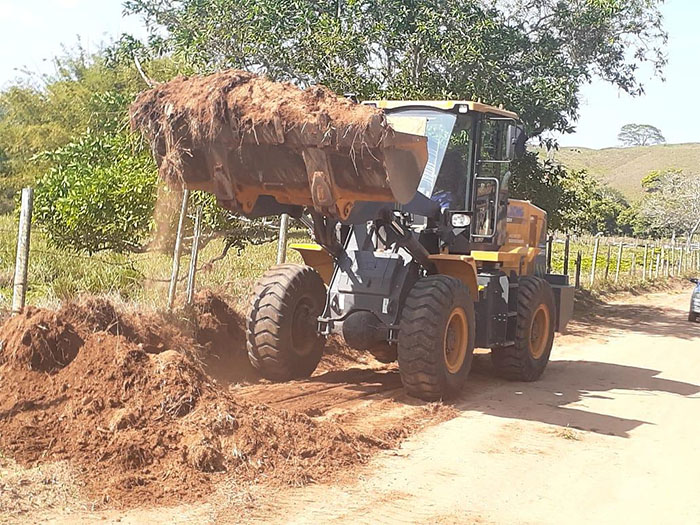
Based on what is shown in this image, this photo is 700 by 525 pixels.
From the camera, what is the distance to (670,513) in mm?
5844

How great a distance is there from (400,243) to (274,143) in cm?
207

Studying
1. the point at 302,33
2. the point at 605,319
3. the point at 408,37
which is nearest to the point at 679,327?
the point at 605,319

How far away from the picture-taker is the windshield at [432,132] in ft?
31.2

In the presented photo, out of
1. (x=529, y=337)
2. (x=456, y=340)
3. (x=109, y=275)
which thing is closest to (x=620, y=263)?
(x=529, y=337)

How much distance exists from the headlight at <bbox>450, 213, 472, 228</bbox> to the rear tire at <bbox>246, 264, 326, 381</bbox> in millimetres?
1659

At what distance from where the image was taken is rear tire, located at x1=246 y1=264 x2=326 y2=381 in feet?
29.1

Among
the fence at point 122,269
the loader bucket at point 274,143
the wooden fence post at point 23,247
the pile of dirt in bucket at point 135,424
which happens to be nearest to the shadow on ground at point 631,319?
the fence at point 122,269

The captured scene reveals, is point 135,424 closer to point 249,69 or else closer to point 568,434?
point 568,434

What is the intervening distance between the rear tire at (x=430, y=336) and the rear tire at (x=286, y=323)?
4.24 ft

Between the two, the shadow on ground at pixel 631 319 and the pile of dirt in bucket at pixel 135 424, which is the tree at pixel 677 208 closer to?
the shadow on ground at pixel 631 319

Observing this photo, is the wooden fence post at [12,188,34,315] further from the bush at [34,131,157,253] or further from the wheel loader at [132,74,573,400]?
the bush at [34,131,157,253]

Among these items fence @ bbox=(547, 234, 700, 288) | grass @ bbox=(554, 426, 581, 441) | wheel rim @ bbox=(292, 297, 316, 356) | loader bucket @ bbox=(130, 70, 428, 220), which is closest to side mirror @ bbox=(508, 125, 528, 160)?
loader bucket @ bbox=(130, 70, 428, 220)

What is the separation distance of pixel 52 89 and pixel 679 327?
15.8 metres

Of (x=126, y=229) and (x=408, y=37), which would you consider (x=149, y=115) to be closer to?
(x=126, y=229)
